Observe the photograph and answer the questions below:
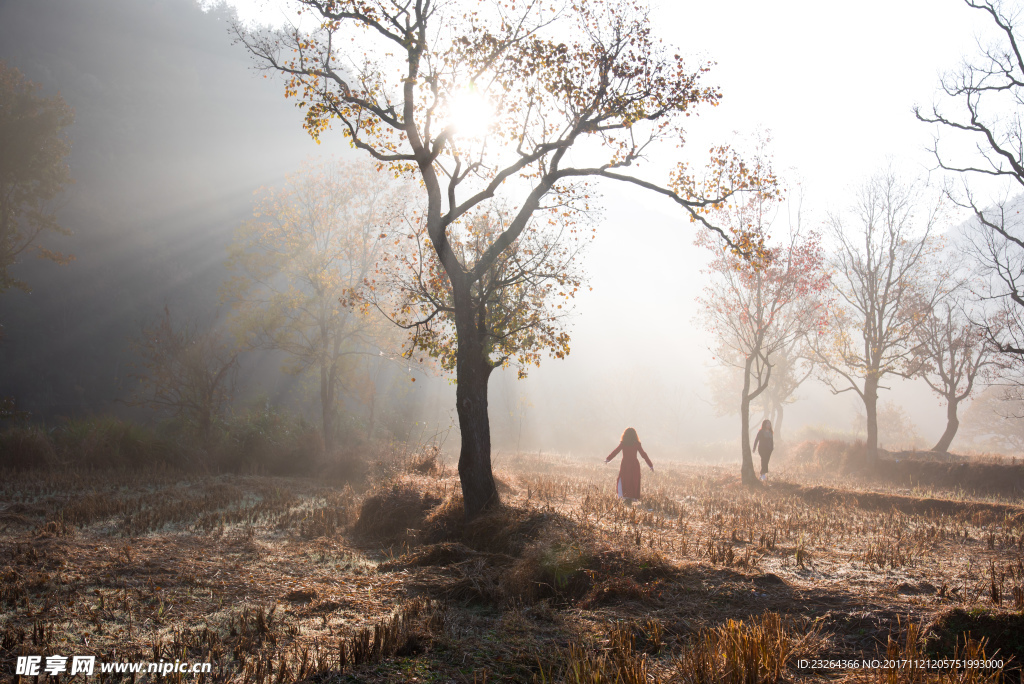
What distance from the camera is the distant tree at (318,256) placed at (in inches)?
970

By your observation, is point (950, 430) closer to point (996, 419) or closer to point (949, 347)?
point (949, 347)

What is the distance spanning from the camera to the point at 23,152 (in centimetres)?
2058

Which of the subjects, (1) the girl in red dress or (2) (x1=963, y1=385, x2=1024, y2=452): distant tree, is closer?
(1) the girl in red dress

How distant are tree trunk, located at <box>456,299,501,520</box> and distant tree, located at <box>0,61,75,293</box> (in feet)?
70.6

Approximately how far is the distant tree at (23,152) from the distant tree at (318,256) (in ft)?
25.4

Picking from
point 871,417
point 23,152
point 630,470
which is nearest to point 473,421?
point 630,470

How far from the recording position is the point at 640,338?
460ft

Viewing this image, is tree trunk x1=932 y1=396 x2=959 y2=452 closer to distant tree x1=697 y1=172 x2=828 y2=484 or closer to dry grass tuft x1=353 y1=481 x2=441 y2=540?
distant tree x1=697 y1=172 x2=828 y2=484

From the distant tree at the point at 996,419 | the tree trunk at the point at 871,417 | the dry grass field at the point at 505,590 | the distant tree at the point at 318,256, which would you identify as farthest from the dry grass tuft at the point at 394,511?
the distant tree at the point at 996,419

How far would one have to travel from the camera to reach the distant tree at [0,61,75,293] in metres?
20.0

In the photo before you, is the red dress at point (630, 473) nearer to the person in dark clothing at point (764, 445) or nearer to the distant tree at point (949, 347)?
the person in dark clothing at point (764, 445)

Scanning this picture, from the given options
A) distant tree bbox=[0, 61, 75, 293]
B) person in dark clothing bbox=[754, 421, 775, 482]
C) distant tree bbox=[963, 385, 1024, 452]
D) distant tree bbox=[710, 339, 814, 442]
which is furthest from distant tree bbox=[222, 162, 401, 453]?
distant tree bbox=[963, 385, 1024, 452]

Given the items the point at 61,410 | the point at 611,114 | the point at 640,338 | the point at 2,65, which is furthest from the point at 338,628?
the point at 640,338

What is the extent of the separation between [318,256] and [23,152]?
39.2ft
